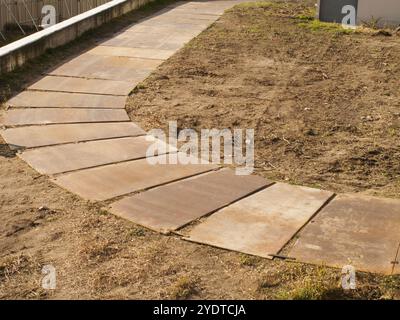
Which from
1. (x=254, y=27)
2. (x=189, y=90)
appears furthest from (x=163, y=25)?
(x=189, y=90)

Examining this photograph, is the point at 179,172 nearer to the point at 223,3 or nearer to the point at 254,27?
the point at 254,27

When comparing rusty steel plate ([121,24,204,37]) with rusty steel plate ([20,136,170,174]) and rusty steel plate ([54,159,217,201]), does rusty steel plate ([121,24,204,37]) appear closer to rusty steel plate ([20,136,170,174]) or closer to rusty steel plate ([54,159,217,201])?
rusty steel plate ([20,136,170,174])

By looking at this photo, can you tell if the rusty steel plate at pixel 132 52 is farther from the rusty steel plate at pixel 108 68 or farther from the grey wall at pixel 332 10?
the grey wall at pixel 332 10

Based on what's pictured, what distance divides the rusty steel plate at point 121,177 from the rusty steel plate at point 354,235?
4.40 ft

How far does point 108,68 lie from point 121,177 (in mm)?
4005

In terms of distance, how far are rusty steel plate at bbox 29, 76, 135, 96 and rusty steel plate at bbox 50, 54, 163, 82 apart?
203 mm

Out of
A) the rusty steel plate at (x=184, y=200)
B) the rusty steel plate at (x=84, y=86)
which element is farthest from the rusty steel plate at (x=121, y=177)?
the rusty steel plate at (x=84, y=86)

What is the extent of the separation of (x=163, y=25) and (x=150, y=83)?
438 cm

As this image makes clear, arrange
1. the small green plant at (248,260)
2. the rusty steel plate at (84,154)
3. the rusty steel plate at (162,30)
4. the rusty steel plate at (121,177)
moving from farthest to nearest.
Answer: the rusty steel plate at (162,30), the rusty steel plate at (84,154), the rusty steel plate at (121,177), the small green plant at (248,260)

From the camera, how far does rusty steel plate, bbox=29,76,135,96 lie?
798cm

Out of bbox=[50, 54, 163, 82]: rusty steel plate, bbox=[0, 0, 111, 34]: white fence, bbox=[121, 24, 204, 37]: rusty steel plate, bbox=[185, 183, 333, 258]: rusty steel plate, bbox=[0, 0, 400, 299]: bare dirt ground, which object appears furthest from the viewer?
bbox=[0, 0, 111, 34]: white fence

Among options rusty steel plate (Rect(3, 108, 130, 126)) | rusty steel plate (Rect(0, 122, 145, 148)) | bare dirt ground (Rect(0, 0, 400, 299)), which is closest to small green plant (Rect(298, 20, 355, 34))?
bare dirt ground (Rect(0, 0, 400, 299))

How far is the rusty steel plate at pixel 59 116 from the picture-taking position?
6785 mm

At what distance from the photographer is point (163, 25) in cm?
1250
